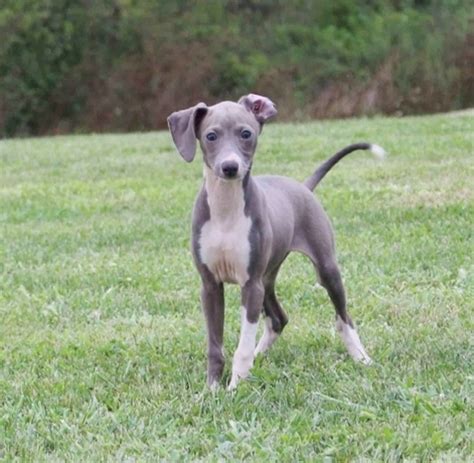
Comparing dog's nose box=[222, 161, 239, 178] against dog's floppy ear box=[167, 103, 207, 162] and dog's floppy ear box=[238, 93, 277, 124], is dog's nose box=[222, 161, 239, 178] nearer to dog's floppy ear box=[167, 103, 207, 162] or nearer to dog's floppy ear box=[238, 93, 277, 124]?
dog's floppy ear box=[167, 103, 207, 162]

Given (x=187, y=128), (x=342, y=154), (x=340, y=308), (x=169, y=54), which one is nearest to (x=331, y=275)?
(x=340, y=308)

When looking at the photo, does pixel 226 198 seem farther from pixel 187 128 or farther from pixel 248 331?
pixel 248 331

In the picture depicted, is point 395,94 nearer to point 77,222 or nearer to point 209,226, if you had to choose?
point 77,222

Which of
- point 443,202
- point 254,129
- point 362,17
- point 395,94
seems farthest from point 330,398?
point 362,17

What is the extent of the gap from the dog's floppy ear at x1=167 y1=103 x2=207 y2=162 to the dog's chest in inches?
9.5

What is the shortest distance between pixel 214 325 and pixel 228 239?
42cm

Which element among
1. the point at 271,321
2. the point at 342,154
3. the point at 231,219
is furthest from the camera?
the point at 342,154

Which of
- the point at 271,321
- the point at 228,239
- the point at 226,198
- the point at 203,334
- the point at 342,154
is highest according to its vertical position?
the point at 226,198

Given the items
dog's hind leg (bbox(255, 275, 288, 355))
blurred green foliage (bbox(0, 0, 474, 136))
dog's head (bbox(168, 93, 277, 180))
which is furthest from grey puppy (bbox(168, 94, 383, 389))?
blurred green foliage (bbox(0, 0, 474, 136))

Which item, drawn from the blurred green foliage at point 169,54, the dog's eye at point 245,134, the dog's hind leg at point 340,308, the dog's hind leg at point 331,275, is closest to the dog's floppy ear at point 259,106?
the dog's eye at point 245,134

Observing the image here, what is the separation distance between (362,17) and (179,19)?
4.80 meters

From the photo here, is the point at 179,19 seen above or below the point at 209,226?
below

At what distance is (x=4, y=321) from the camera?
6.25m

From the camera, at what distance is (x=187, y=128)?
187 inches
